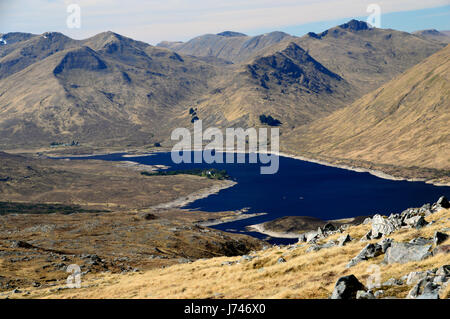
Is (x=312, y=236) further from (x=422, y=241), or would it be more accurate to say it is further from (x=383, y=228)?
(x=422, y=241)

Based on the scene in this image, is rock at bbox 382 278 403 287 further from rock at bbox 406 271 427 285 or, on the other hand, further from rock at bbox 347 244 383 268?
rock at bbox 347 244 383 268

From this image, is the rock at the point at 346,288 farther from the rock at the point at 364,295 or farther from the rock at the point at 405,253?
the rock at the point at 405,253

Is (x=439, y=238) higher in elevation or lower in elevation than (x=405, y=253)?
higher

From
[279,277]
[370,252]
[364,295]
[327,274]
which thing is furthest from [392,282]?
[279,277]

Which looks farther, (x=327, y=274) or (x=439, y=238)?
(x=327, y=274)

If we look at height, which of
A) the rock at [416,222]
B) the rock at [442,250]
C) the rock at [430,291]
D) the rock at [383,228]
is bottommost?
the rock at [383,228]

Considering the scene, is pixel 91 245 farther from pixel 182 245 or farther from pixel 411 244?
pixel 411 244

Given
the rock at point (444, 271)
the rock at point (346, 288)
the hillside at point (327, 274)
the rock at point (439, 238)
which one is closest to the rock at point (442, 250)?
the hillside at point (327, 274)
